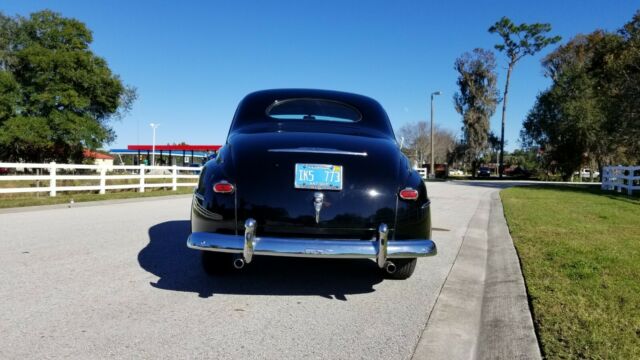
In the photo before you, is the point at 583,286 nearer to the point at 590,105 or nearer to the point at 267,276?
the point at 267,276

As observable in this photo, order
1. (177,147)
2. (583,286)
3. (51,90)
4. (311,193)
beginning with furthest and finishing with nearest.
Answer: (177,147) → (51,90) → (583,286) → (311,193)

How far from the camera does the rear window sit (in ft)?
15.5

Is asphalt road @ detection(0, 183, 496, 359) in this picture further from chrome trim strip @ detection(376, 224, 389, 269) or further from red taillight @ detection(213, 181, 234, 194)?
red taillight @ detection(213, 181, 234, 194)

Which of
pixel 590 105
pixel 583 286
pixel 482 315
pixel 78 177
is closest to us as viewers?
pixel 482 315

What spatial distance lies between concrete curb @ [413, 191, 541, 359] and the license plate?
117cm

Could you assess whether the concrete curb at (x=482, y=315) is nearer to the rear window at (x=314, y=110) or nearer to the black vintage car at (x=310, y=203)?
the black vintage car at (x=310, y=203)

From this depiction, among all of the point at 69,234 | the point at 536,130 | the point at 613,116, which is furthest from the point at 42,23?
the point at 536,130

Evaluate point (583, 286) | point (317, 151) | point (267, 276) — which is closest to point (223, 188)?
point (317, 151)

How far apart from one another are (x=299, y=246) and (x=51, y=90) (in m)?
35.4

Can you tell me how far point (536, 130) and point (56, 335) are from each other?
166 ft

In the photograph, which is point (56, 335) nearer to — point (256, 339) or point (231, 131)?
point (256, 339)

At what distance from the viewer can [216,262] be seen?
4195 millimetres

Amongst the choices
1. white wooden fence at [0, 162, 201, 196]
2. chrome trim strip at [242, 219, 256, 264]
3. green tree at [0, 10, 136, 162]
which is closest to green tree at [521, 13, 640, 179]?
white wooden fence at [0, 162, 201, 196]

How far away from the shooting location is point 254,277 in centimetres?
437
